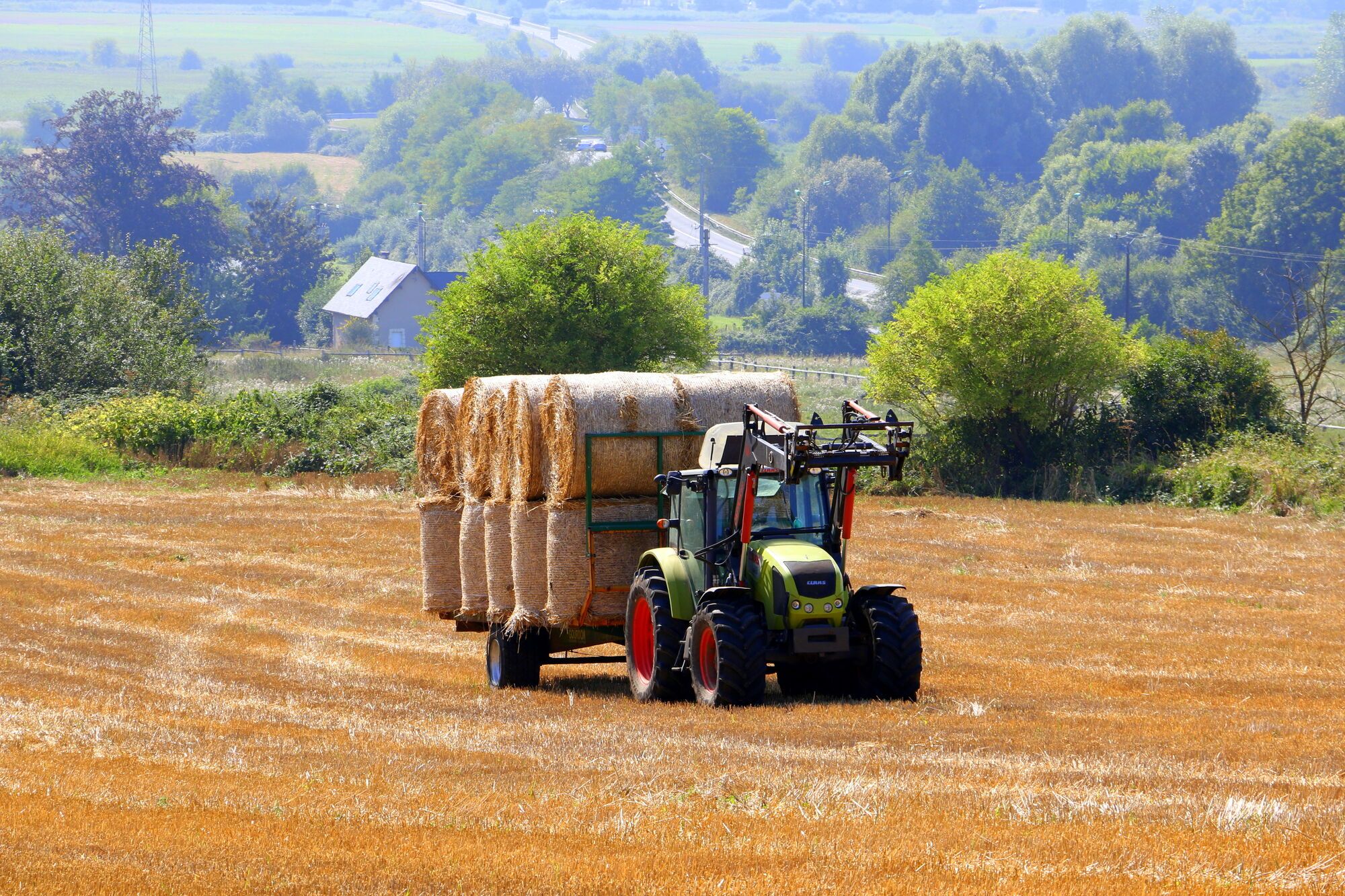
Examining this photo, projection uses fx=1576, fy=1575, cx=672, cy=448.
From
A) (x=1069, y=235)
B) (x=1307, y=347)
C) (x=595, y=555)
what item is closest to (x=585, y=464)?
(x=595, y=555)

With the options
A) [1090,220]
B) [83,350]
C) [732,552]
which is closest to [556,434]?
[732,552]

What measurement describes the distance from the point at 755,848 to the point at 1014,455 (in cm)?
3395

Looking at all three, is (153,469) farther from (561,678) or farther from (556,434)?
(556,434)

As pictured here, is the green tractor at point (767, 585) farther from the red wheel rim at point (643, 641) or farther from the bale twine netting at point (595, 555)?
the bale twine netting at point (595, 555)

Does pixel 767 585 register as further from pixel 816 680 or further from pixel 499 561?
pixel 499 561

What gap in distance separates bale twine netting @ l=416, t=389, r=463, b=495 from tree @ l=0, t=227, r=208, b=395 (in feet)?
115

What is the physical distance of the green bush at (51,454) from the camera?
42.0 m

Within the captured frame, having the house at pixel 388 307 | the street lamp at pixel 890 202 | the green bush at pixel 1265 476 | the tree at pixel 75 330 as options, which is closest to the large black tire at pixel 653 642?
the green bush at pixel 1265 476

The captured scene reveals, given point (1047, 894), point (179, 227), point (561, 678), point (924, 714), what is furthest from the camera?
point (179, 227)

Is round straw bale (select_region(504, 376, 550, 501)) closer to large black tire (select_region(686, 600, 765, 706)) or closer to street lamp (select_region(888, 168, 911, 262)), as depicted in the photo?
large black tire (select_region(686, 600, 765, 706))

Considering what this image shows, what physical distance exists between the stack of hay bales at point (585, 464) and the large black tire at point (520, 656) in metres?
0.50

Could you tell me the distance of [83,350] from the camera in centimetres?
5081

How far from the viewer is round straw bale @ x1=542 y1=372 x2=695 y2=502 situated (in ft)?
50.4

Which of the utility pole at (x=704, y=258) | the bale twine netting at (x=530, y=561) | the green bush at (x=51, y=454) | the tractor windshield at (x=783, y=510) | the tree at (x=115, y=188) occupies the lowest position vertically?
the green bush at (x=51, y=454)
